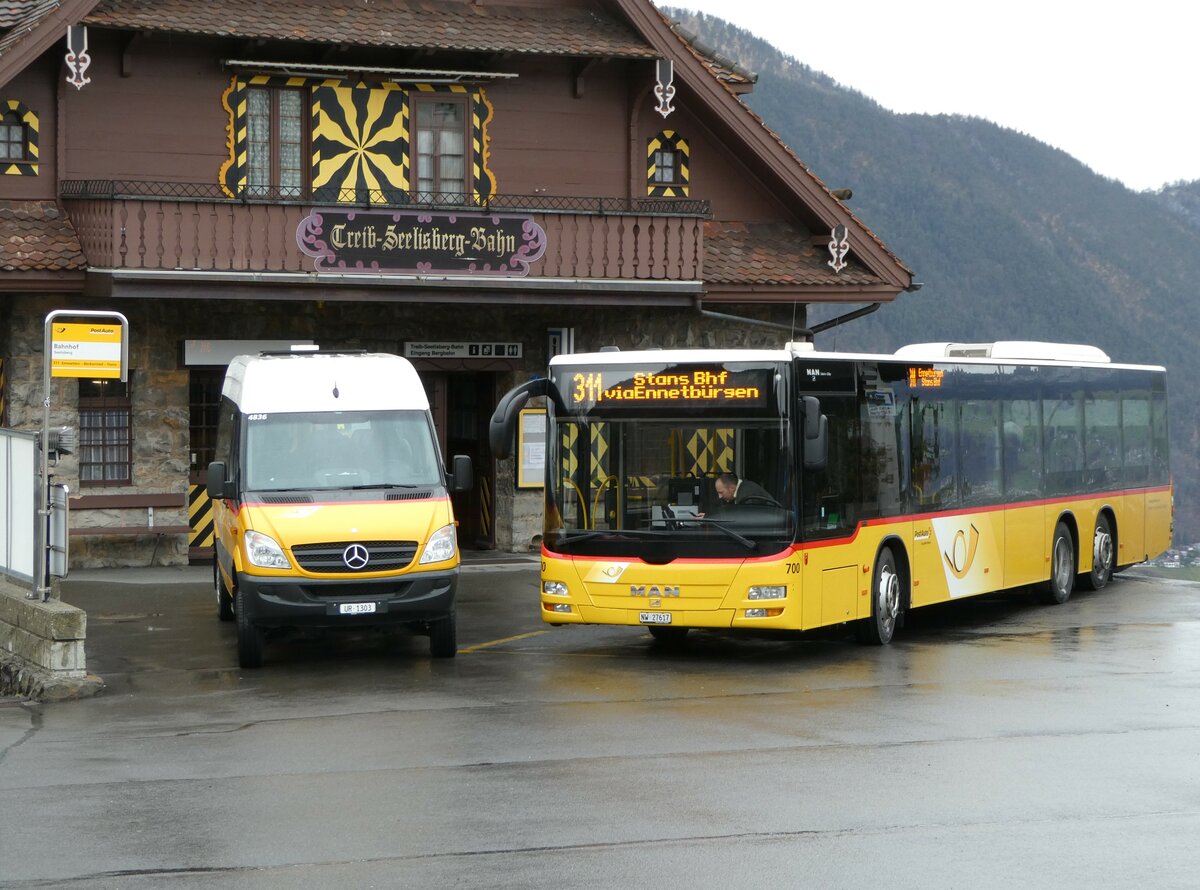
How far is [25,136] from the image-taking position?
79.7ft

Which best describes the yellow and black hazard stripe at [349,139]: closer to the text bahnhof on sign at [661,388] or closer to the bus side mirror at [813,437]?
the text bahnhof on sign at [661,388]

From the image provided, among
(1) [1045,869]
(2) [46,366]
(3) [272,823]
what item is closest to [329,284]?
(2) [46,366]

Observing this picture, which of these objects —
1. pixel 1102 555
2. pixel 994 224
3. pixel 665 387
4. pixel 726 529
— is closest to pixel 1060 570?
pixel 1102 555

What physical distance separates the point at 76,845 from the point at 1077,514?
49.2ft

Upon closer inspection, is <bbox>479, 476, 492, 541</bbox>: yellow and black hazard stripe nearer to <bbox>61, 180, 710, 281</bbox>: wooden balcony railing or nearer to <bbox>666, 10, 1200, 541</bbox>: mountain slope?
<bbox>61, 180, 710, 281</bbox>: wooden balcony railing

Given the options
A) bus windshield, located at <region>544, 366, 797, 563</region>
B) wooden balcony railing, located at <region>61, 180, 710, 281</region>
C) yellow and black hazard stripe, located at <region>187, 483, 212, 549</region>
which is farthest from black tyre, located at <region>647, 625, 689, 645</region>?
yellow and black hazard stripe, located at <region>187, 483, 212, 549</region>

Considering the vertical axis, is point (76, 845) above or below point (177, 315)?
below

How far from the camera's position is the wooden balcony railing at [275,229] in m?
23.2

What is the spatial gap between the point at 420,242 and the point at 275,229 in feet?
6.14

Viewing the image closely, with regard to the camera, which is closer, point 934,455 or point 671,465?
point 671,465

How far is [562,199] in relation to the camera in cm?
2692

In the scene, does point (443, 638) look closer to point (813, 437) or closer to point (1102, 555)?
point (813, 437)

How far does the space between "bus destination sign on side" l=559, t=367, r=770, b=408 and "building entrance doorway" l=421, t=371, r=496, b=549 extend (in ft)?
36.0

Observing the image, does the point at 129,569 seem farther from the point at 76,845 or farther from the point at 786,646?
the point at 76,845
